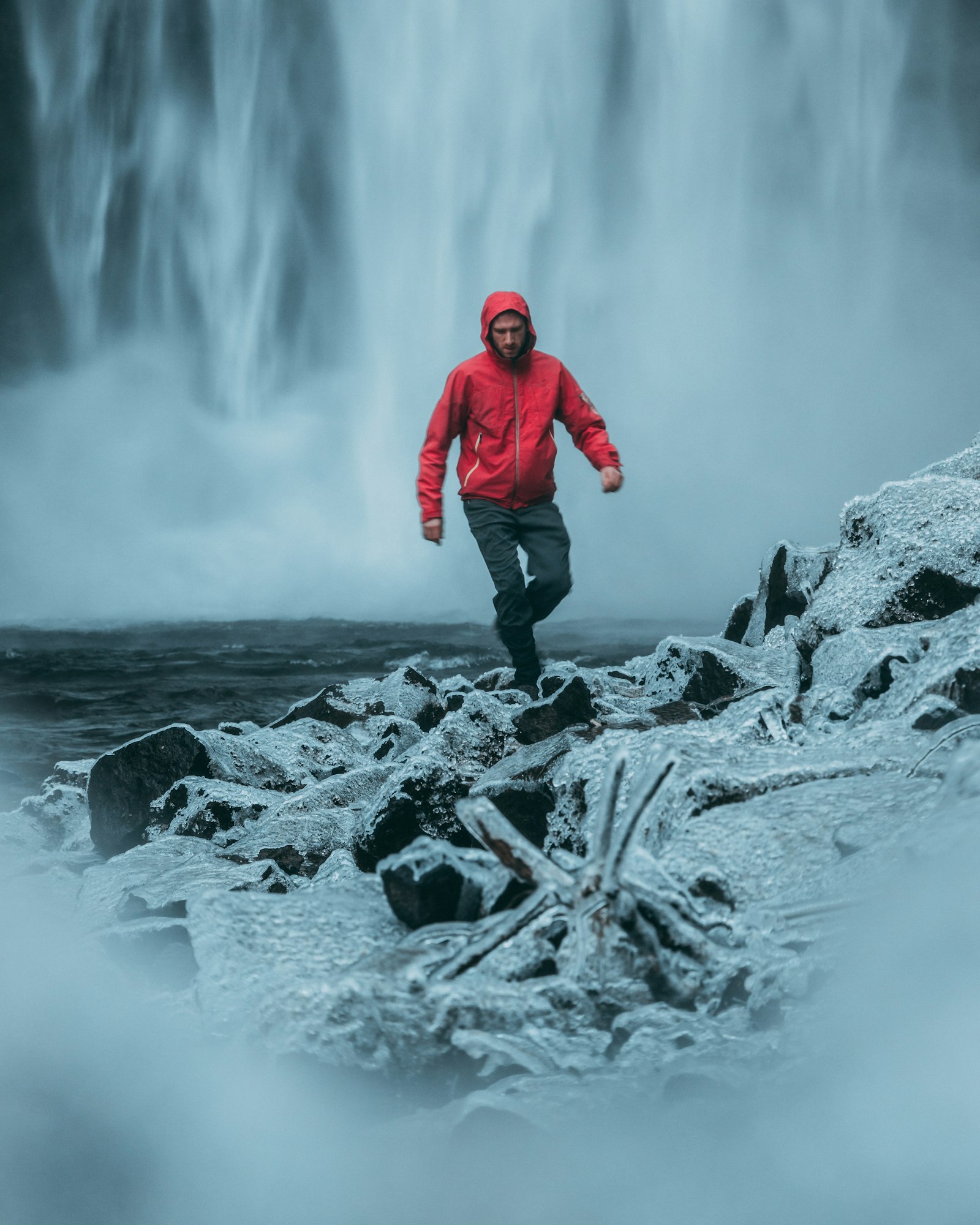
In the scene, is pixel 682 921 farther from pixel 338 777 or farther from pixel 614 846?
pixel 338 777

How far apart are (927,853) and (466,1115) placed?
3.43ft

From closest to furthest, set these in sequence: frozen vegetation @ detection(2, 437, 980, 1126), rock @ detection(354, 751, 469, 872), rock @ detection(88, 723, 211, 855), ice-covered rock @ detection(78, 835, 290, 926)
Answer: frozen vegetation @ detection(2, 437, 980, 1126), ice-covered rock @ detection(78, 835, 290, 926), rock @ detection(354, 751, 469, 872), rock @ detection(88, 723, 211, 855)

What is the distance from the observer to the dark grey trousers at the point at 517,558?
5.09m

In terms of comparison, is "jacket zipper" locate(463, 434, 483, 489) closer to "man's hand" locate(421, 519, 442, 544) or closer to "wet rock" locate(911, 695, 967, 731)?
"man's hand" locate(421, 519, 442, 544)

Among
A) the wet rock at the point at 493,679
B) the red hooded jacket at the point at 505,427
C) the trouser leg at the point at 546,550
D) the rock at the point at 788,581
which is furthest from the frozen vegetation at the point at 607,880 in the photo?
the wet rock at the point at 493,679

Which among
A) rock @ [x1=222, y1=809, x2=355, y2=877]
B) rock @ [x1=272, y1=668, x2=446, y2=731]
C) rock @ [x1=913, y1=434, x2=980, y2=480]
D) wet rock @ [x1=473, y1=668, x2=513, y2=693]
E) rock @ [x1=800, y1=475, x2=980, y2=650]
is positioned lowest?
rock @ [x1=222, y1=809, x2=355, y2=877]

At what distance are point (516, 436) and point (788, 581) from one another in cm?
240

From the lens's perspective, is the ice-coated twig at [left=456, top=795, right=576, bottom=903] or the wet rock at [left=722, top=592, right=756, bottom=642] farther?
the wet rock at [left=722, top=592, right=756, bottom=642]

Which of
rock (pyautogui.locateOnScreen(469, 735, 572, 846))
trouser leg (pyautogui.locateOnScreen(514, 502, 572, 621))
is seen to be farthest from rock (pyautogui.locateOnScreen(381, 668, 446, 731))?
rock (pyautogui.locateOnScreen(469, 735, 572, 846))

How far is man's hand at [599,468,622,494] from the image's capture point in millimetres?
5070

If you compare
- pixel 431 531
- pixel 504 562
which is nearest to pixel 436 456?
pixel 431 531

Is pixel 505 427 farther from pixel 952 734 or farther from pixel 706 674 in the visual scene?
pixel 952 734

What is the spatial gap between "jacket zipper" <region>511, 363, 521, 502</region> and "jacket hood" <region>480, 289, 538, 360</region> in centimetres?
15

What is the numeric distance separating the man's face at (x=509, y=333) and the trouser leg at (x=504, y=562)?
0.86 meters
